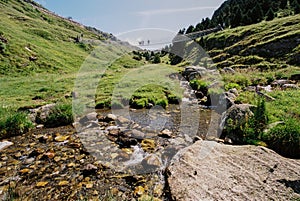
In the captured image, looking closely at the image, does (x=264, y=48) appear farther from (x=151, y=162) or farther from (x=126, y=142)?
(x=151, y=162)

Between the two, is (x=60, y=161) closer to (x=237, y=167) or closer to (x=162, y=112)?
(x=237, y=167)

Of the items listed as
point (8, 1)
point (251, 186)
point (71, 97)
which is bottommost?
point (251, 186)

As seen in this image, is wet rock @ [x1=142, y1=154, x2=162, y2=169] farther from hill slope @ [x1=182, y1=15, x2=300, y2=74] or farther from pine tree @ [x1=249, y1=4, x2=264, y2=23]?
pine tree @ [x1=249, y1=4, x2=264, y2=23]

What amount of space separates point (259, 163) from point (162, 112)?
290 inches

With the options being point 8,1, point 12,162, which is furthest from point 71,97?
point 8,1

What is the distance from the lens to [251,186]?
16.4 feet

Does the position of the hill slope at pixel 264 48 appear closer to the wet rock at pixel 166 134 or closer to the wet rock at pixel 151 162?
the wet rock at pixel 166 134

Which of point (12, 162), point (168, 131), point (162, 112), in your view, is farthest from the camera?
point (162, 112)

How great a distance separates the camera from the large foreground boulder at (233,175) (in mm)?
4785

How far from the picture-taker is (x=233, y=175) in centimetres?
544

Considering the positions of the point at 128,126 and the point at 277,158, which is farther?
the point at 128,126

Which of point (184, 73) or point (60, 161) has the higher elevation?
point (184, 73)

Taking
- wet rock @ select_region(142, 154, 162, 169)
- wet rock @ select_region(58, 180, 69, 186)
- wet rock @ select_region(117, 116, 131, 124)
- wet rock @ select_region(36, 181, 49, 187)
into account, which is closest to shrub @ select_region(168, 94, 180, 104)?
wet rock @ select_region(117, 116, 131, 124)

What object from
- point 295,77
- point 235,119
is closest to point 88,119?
point 235,119
